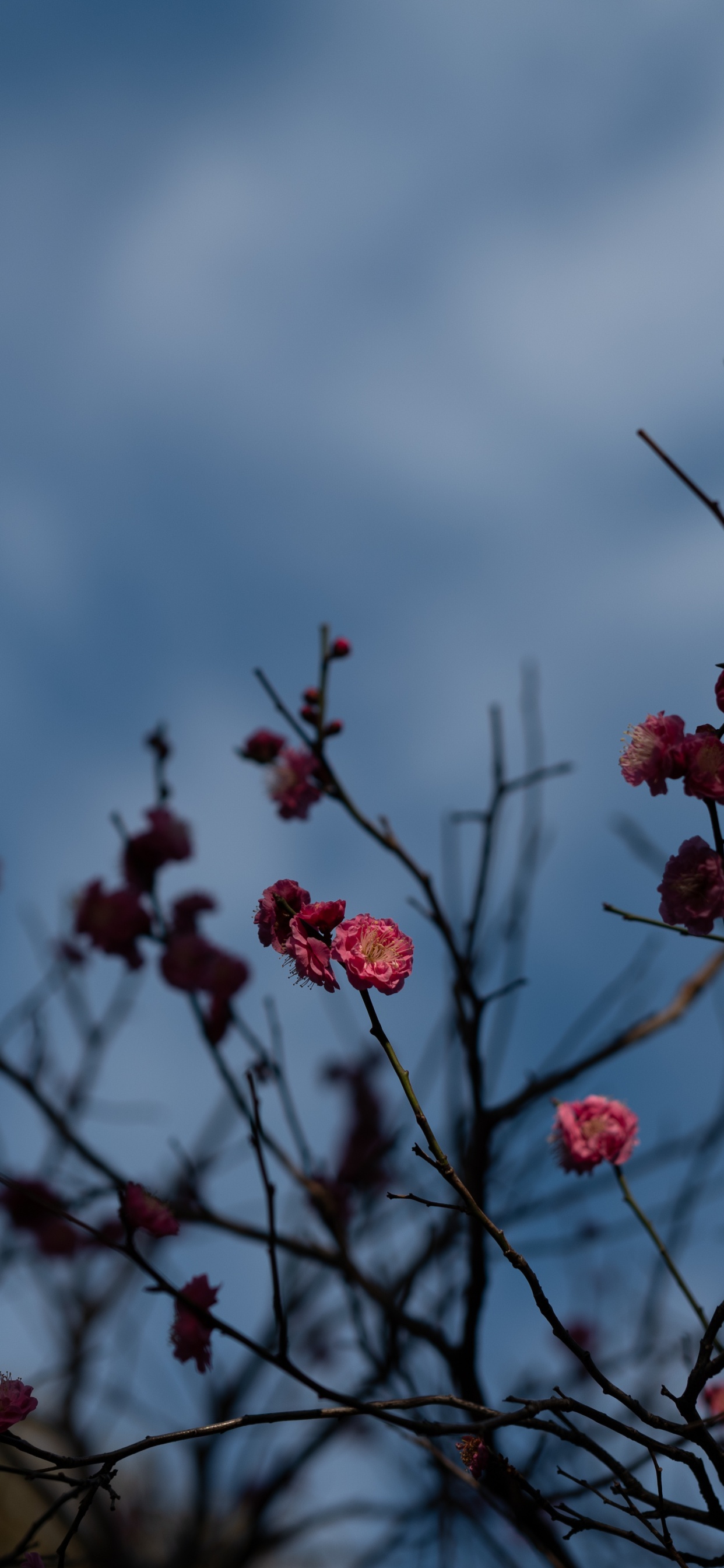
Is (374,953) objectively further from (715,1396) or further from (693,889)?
(715,1396)

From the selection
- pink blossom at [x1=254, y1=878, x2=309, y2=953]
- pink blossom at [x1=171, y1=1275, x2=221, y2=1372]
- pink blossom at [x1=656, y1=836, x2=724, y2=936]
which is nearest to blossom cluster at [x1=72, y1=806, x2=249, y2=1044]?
pink blossom at [x1=171, y1=1275, x2=221, y2=1372]

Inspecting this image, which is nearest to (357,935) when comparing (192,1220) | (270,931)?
(270,931)

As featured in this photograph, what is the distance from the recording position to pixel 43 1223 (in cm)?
495

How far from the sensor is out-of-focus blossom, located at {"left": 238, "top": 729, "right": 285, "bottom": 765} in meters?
3.27

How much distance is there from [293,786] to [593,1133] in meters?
1.46

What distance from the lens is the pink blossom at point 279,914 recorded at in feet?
5.78

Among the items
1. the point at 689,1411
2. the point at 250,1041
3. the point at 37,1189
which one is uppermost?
the point at 37,1189

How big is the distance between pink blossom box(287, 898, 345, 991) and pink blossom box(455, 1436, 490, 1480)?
835mm

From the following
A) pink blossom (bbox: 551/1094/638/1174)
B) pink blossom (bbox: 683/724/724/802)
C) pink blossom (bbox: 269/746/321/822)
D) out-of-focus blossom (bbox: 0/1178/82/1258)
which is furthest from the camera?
out-of-focus blossom (bbox: 0/1178/82/1258)

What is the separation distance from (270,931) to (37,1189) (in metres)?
3.65

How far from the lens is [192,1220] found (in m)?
3.14

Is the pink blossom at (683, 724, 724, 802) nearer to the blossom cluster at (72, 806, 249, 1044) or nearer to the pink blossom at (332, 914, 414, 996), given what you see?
the pink blossom at (332, 914, 414, 996)

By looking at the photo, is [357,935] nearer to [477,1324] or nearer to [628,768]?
[628,768]

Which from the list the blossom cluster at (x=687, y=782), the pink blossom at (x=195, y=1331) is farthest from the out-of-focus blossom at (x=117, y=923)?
the blossom cluster at (x=687, y=782)
